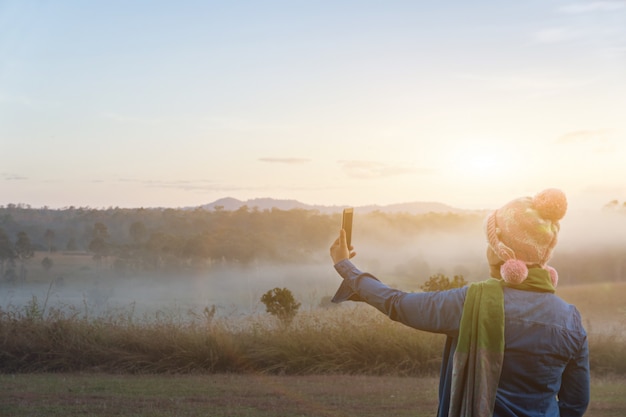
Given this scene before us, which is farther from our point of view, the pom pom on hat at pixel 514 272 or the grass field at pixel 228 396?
the grass field at pixel 228 396

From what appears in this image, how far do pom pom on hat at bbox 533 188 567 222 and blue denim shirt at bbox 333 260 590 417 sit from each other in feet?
1.28

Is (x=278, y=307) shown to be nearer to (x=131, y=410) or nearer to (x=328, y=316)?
(x=328, y=316)

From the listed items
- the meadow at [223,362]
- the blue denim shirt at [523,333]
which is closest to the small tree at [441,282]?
the meadow at [223,362]

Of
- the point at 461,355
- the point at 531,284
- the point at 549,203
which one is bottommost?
the point at 461,355

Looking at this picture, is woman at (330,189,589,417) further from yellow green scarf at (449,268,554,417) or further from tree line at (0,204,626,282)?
tree line at (0,204,626,282)

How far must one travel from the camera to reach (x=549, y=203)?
3.76 metres

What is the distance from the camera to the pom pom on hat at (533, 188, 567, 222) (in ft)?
12.3

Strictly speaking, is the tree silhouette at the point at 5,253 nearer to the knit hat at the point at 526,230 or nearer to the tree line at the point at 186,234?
the tree line at the point at 186,234

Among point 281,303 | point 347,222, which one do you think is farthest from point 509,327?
point 281,303

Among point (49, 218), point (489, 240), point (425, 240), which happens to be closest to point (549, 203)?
point (489, 240)

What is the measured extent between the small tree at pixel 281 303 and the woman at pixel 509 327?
1043cm

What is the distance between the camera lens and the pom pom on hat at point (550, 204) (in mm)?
3754

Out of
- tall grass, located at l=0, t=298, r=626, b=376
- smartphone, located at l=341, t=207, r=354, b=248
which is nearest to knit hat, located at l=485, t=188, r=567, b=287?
smartphone, located at l=341, t=207, r=354, b=248

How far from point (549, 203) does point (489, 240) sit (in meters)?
0.32
